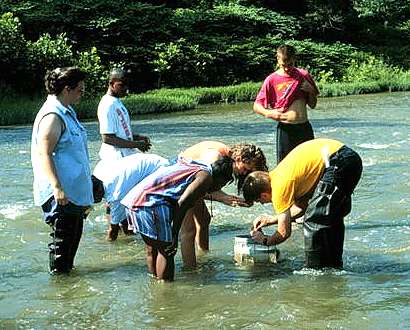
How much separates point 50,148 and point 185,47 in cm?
2772

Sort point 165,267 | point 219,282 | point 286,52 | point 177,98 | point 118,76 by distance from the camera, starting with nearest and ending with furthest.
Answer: point 165,267, point 219,282, point 118,76, point 286,52, point 177,98

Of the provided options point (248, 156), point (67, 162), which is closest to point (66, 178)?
point (67, 162)

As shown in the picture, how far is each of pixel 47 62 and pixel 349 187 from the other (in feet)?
75.3

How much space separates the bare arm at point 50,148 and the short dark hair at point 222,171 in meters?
1.17

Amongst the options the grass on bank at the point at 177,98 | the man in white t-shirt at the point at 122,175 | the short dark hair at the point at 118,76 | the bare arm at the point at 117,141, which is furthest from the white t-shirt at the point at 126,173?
the grass on bank at the point at 177,98

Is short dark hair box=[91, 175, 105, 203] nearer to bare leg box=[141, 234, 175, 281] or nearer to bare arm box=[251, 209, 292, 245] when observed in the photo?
bare leg box=[141, 234, 175, 281]

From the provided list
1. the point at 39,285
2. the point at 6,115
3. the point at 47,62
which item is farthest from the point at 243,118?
the point at 39,285

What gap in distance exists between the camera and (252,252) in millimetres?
7172

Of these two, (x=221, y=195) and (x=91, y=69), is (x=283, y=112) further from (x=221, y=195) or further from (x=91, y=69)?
(x=91, y=69)

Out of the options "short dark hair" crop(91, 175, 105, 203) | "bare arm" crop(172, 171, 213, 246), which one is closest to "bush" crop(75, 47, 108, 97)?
"short dark hair" crop(91, 175, 105, 203)

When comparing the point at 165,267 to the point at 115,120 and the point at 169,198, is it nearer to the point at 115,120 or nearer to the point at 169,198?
the point at 169,198

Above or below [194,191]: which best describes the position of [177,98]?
below

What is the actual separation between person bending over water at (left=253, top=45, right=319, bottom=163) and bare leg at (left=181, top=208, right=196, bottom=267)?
2219 mm

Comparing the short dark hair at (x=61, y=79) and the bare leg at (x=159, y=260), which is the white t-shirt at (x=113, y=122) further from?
the bare leg at (x=159, y=260)
